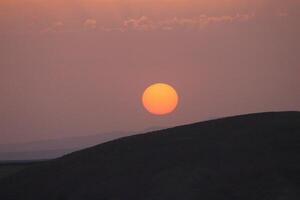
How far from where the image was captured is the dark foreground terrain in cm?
116

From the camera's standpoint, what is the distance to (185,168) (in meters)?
1.35

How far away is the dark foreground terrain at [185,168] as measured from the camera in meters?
1.16

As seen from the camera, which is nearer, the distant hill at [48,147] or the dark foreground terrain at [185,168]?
the dark foreground terrain at [185,168]

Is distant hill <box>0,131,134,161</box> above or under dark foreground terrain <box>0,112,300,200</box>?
above

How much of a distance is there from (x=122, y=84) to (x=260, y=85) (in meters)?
1.58

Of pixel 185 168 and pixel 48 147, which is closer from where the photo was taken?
pixel 185 168

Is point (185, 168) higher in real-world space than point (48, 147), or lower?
lower

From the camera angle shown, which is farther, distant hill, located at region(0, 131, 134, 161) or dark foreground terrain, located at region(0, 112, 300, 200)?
distant hill, located at region(0, 131, 134, 161)

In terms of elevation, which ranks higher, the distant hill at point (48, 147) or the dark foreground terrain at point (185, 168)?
the distant hill at point (48, 147)

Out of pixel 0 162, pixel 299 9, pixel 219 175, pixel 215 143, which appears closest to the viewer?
pixel 219 175

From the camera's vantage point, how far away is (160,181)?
1.28 metres

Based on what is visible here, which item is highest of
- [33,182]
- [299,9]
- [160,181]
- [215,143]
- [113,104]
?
[299,9]

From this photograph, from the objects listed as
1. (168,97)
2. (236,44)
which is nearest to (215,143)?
(168,97)

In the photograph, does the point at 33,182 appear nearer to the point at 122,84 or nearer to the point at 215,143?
the point at 215,143
